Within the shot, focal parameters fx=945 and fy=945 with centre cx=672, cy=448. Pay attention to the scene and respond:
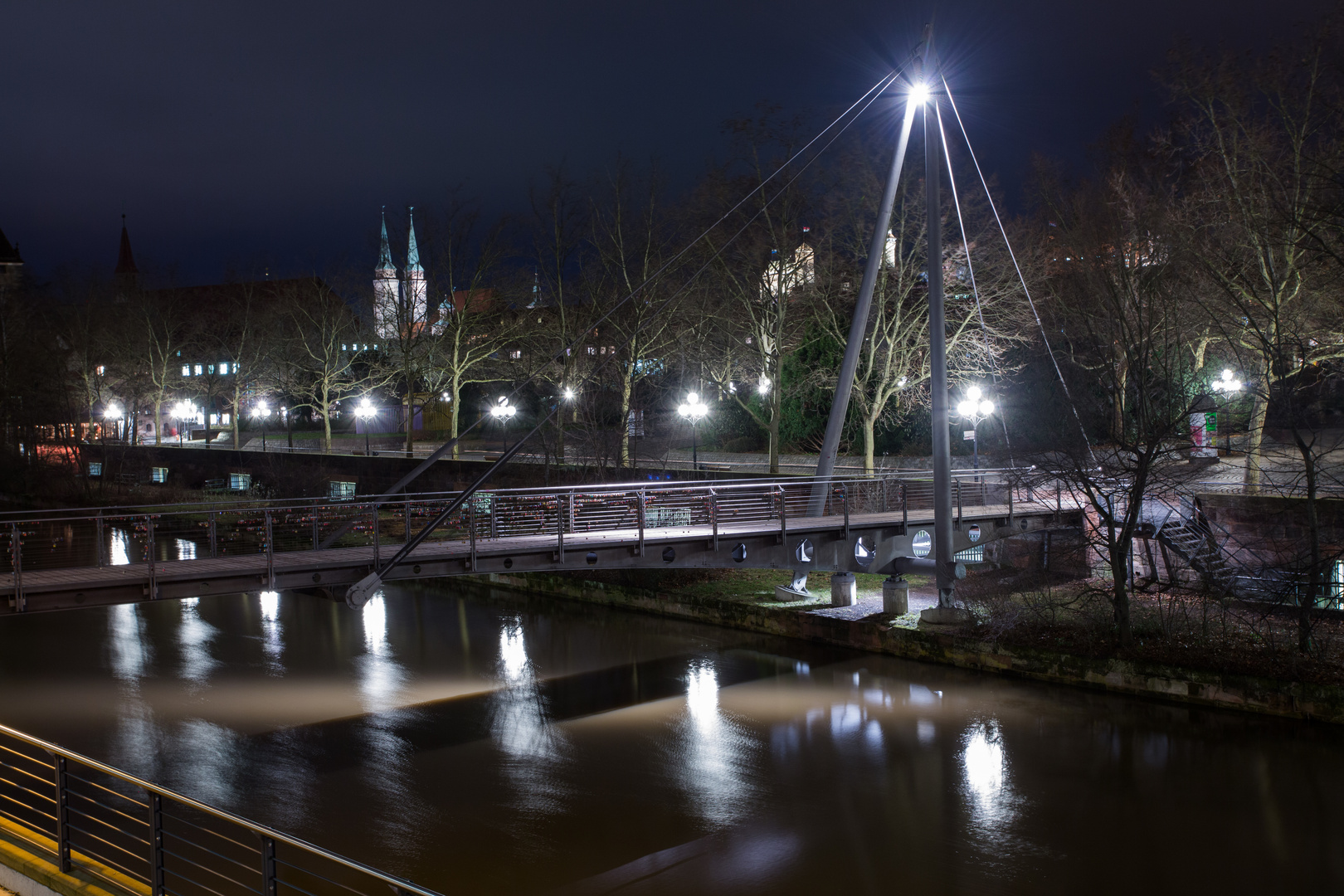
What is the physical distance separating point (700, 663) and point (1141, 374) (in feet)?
29.8

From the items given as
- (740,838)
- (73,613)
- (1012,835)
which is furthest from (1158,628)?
(73,613)

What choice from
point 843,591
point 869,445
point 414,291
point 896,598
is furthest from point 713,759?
point 414,291

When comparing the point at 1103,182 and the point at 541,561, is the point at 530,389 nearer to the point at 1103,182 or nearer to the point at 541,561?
the point at 1103,182

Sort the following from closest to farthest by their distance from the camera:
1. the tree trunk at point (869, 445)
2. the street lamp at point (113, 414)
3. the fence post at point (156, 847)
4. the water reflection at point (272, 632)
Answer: the fence post at point (156, 847) → the water reflection at point (272, 632) → the tree trunk at point (869, 445) → the street lamp at point (113, 414)

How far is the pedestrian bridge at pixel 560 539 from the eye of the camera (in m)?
12.1

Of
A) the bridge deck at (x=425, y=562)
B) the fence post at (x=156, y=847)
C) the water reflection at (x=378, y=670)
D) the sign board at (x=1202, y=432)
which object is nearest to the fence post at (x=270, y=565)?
the bridge deck at (x=425, y=562)

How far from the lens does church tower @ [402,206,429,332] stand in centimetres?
4050

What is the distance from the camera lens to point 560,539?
14.6 metres

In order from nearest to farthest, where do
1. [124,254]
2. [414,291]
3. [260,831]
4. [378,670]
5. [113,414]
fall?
[260,831] < [378,670] < [414,291] < [113,414] < [124,254]

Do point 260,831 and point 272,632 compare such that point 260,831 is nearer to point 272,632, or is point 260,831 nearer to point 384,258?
point 272,632

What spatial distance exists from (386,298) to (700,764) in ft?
120

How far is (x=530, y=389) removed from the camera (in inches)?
1577

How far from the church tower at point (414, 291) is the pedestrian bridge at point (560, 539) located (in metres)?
16.5

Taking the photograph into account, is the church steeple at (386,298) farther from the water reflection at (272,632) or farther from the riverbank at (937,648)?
the riverbank at (937,648)
